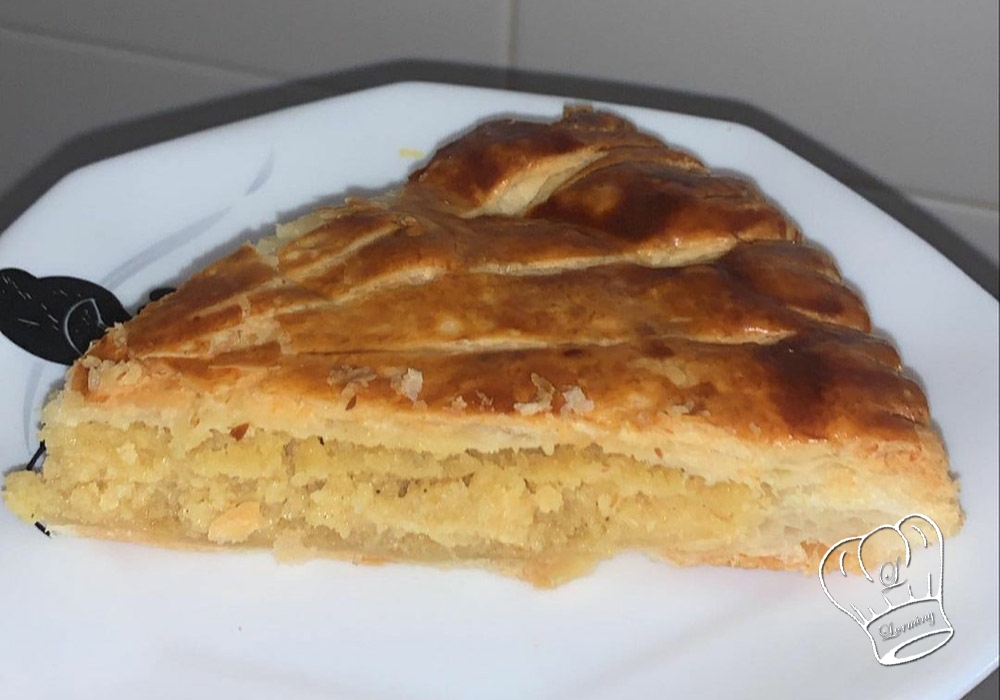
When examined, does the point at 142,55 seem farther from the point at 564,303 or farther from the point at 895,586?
the point at 895,586

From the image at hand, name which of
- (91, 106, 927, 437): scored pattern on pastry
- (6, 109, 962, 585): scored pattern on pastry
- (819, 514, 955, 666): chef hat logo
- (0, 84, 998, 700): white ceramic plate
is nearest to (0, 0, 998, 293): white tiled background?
(0, 84, 998, 700): white ceramic plate

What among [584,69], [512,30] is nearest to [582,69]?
[584,69]

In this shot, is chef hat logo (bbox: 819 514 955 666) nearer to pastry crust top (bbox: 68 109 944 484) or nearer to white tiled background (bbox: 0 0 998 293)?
pastry crust top (bbox: 68 109 944 484)

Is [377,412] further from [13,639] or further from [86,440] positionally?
[13,639]

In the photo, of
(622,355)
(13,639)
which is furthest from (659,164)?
(13,639)

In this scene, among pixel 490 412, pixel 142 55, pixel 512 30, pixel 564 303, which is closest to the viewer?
pixel 490 412

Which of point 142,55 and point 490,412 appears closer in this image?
point 490,412

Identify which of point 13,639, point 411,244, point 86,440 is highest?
point 411,244
